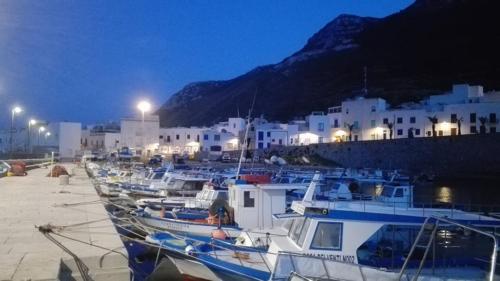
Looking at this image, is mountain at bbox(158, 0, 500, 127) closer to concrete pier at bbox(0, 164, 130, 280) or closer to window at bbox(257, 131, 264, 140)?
window at bbox(257, 131, 264, 140)

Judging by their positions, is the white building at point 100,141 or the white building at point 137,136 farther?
the white building at point 100,141

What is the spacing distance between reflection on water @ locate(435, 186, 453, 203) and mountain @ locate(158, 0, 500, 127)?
5365 centimetres

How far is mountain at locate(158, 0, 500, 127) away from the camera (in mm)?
121881

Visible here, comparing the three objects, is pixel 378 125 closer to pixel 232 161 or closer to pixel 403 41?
pixel 232 161

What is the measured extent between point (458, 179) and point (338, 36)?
15253 centimetres

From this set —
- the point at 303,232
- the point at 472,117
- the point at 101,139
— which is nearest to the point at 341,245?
the point at 303,232

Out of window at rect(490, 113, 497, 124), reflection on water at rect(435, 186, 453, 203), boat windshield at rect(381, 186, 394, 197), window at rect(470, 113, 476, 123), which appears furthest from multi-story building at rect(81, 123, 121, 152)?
boat windshield at rect(381, 186, 394, 197)

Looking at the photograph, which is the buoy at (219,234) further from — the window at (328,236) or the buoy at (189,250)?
the window at (328,236)

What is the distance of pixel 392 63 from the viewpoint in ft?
489

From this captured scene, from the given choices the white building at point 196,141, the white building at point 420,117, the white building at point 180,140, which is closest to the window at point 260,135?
the white building at point 196,141

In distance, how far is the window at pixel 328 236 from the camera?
1095 cm

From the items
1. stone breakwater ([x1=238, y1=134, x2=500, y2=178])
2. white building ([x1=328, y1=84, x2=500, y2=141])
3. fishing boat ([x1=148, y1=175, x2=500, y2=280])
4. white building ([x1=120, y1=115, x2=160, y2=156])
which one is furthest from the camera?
white building ([x1=120, y1=115, x2=160, y2=156])

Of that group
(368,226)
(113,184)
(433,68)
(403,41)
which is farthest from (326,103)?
(368,226)

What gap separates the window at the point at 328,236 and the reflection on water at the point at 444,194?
91.2ft
